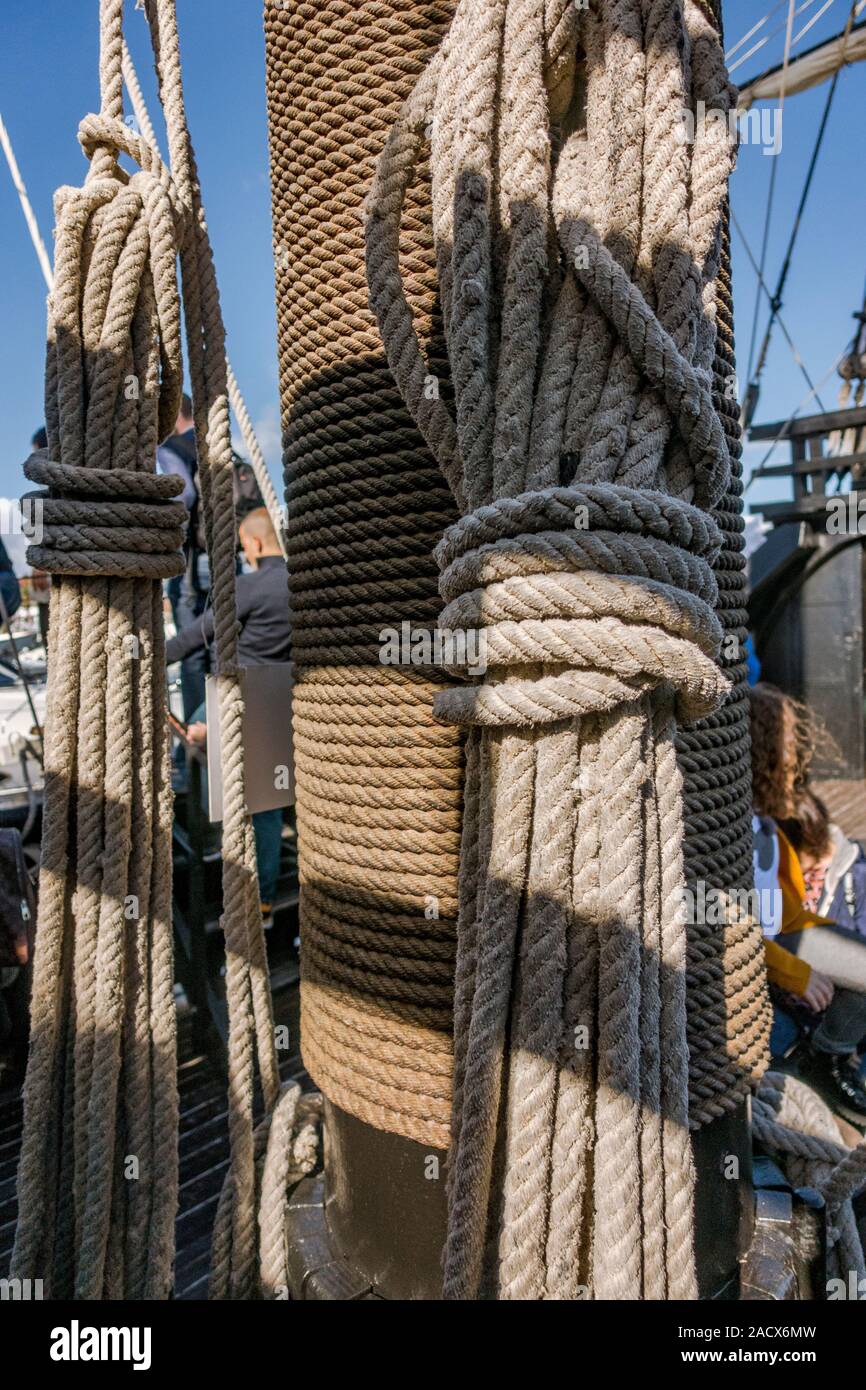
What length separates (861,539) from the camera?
6.53 meters

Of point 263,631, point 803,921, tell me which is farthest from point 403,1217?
point 263,631

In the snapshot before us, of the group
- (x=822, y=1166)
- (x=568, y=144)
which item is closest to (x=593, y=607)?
(x=568, y=144)

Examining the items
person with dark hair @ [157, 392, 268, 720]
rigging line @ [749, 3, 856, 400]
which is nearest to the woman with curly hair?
person with dark hair @ [157, 392, 268, 720]

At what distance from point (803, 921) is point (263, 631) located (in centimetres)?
200

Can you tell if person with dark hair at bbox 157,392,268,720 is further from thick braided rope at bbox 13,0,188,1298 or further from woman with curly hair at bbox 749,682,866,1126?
thick braided rope at bbox 13,0,188,1298

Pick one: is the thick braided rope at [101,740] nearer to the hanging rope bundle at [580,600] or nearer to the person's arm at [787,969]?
the hanging rope bundle at [580,600]

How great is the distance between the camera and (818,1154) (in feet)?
4.98

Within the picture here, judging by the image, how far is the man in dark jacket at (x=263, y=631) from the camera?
10.8 ft

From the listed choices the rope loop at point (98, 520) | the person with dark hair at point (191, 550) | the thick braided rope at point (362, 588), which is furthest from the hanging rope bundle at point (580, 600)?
the person with dark hair at point (191, 550)

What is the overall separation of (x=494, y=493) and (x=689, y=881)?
597mm

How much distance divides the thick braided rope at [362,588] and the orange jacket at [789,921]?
5.29ft

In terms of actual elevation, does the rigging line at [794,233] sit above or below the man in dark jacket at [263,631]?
above

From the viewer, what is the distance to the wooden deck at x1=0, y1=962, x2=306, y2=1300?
2.09 meters

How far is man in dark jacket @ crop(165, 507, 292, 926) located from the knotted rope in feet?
6.30
